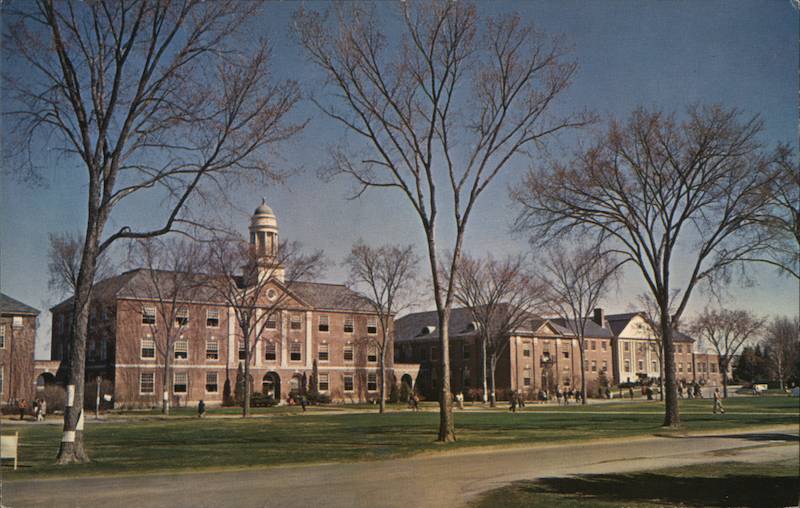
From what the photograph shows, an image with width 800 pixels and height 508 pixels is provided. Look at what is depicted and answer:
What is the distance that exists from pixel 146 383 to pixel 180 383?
316 centimetres

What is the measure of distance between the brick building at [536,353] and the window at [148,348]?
3066cm

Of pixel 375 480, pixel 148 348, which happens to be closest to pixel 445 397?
pixel 375 480

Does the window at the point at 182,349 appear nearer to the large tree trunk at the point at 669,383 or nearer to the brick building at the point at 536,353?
the brick building at the point at 536,353

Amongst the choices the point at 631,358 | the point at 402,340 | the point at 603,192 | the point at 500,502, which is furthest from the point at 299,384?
the point at 500,502

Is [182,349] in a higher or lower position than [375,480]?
higher

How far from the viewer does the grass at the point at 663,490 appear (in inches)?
512

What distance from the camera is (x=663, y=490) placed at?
1432 centimetres

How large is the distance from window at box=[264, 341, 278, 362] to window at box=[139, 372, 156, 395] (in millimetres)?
11010

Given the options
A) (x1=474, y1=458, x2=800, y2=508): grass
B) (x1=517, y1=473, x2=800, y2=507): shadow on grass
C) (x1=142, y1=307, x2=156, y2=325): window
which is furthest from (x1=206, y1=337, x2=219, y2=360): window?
(x1=517, y1=473, x2=800, y2=507): shadow on grass

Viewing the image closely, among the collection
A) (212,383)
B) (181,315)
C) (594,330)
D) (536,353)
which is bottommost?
(212,383)

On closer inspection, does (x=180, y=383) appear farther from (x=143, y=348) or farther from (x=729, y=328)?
(x=729, y=328)

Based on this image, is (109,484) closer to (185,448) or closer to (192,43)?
(185,448)

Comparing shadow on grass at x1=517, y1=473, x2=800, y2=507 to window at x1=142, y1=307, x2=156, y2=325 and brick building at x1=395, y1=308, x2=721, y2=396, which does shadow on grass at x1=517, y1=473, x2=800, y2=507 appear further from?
brick building at x1=395, y1=308, x2=721, y2=396

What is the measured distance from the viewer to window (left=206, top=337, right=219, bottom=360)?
67.2m
